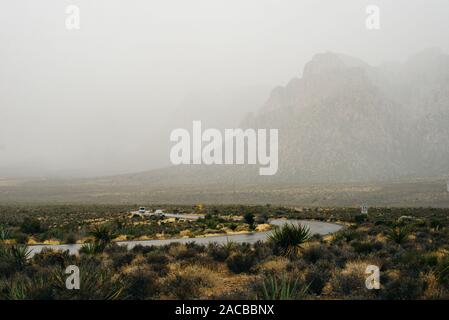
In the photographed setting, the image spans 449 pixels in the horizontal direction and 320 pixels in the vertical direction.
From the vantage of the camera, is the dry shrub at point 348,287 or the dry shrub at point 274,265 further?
the dry shrub at point 274,265

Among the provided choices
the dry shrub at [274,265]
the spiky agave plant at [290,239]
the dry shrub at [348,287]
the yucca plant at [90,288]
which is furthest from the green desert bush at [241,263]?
the yucca plant at [90,288]

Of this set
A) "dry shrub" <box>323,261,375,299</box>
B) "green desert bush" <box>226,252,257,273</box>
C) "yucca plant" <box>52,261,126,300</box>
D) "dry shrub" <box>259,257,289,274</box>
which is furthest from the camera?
"green desert bush" <box>226,252,257,273</box>

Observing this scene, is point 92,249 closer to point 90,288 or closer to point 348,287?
point 90,288

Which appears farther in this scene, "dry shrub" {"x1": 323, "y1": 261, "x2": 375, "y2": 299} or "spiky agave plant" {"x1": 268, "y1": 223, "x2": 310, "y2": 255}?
"spiky agave plant" {"x1": 268, "y1": 223, "x2": 310, "y2": 255}

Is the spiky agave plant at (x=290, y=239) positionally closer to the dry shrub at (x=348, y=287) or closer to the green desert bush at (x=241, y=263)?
the green desert bush at (x=241, y=263)

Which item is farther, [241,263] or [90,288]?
[241,263]

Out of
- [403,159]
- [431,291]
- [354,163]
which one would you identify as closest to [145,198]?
[354,163]

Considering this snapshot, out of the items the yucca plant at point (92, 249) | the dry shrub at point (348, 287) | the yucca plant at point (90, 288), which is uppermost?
the yucca plant at point (90, 288)

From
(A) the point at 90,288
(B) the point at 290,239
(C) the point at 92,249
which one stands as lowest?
(C) the point at 92,249

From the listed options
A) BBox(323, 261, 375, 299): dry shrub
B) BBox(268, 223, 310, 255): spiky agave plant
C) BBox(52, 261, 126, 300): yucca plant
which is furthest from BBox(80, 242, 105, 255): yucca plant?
BBox(323, 261, 375, 299): dry shrub

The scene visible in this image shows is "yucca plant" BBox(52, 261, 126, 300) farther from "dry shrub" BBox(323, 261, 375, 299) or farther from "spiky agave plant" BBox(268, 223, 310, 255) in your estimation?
"spiky agave plant" BBox(268, 223, 310, 255)

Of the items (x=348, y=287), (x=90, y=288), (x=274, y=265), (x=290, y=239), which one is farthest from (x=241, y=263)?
(x=90, y=288)

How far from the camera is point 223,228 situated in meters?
30.8
